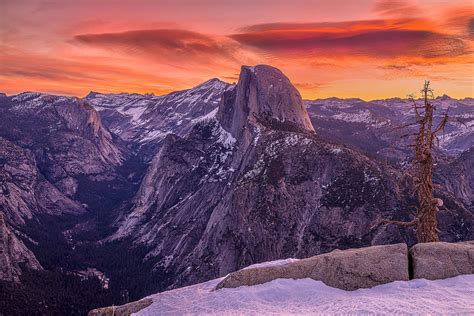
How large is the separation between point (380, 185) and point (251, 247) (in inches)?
2635

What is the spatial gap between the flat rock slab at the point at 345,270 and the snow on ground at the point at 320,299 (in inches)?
25.3

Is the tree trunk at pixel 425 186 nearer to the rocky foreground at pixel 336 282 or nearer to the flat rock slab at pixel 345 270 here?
the rocky foreground at pixel 336 282

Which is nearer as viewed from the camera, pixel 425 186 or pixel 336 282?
pixel 336 282

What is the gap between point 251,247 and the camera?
654 feet

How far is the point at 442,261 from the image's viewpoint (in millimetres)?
27969

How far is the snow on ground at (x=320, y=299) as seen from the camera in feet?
76.0

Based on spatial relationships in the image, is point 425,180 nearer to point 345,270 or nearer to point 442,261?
point 442,261

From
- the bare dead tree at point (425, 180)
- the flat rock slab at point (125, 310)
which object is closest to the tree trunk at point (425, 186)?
the bare dead tree at point (425, 180)

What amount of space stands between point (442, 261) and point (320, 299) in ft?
29.8

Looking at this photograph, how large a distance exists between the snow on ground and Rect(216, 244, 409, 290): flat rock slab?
25.3 inches

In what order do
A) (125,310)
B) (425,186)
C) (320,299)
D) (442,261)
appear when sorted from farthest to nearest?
(425,186) → (125,310) → (442,261) → (320,299)

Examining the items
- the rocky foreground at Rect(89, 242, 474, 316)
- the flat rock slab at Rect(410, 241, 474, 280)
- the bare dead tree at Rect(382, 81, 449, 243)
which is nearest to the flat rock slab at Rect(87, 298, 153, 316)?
the rocky foreground at Rect(89, 242, 474, 316)

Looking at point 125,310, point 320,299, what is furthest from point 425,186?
point 125,310

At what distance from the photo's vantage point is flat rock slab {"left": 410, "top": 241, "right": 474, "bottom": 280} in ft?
89.6
